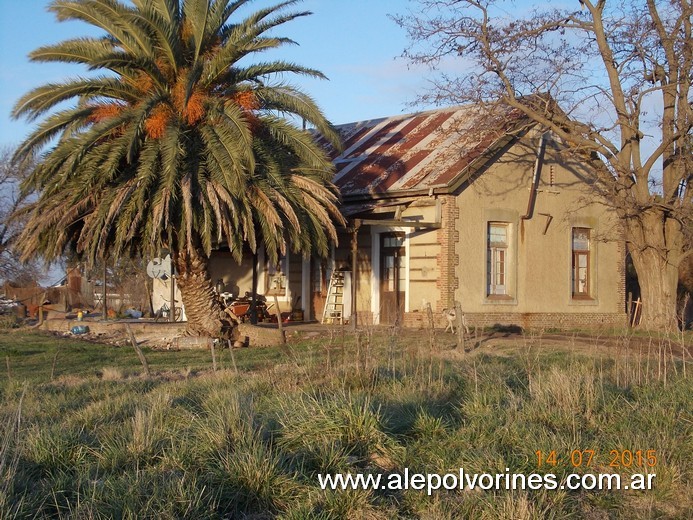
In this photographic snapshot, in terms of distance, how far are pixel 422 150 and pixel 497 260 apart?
3898 millimetres

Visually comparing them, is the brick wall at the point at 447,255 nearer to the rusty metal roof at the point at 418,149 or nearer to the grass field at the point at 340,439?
the rusty metal roof at the point at 418,149

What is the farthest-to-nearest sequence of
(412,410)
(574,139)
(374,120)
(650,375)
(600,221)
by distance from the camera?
(374,120) → (600,221) → (574,139) → (650,375) → (412,410)

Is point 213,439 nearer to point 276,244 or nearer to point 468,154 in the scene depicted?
point 276,244

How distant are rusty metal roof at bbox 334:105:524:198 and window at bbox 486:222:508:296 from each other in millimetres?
2286

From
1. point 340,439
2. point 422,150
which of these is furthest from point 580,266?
point 340,439

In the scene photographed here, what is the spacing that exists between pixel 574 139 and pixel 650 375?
11680 millimetres

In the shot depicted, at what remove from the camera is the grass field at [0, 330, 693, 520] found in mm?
6324

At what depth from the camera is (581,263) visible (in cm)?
2594

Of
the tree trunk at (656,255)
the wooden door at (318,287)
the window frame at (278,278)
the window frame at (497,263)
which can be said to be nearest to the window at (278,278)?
the window frame at (278,278)

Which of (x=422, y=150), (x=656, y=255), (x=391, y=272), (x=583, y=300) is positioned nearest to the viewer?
(x=656, y=255)

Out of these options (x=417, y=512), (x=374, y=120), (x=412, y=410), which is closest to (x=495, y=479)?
(x=417, y=512)

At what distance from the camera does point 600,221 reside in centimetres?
2627

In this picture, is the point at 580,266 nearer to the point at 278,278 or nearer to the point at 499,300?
the point at 499,300
